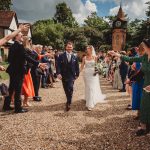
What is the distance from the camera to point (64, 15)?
327 ft

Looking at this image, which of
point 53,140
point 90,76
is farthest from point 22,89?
point 53,140

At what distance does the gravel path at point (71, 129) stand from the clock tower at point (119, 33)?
2615 inches

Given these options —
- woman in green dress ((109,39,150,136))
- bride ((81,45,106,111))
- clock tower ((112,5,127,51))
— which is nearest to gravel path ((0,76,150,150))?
woman in green dress ((109,39,150,136))

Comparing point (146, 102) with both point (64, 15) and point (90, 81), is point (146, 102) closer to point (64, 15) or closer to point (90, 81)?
point (90, 81)

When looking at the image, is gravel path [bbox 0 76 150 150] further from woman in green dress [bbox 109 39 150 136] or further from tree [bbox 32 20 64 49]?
tree [bbox 32 20 64 49]

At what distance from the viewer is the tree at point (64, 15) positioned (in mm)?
98363

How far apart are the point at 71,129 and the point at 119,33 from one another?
235 ft

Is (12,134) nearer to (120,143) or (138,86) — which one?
(120,143)

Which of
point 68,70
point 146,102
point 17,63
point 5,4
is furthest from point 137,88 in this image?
point 5,4

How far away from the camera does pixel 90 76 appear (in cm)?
1095

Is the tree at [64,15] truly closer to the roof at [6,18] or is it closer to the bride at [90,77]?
the roof at [6,18]

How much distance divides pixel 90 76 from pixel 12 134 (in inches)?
168

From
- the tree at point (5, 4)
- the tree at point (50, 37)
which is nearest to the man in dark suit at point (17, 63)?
the tree at point (50, 37)

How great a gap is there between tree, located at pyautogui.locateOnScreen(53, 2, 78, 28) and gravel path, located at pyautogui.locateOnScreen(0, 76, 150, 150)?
88.8 metres
